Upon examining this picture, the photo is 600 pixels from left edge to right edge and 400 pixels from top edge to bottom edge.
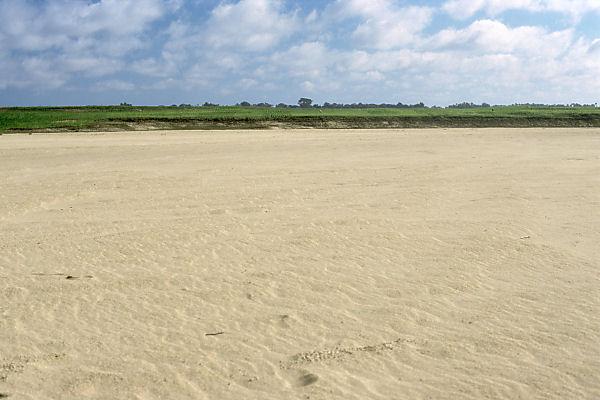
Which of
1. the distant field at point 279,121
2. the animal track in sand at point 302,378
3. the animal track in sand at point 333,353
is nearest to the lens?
the animal track in sand at point 302,378

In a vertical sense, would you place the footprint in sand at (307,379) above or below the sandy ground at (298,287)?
below

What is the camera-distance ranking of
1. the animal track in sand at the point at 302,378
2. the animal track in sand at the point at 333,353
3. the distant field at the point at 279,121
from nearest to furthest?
1. the animal track in sand at the point at 302,378
2. the animal track in sand at the point at 333,353
3. the distant field at the point at 279,121

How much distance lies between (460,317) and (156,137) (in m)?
22.8

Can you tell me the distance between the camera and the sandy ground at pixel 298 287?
470cm

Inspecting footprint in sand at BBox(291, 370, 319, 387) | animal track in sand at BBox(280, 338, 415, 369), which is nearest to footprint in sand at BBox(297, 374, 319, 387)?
footprint in sand at BBox(291, 370, 319, 387)

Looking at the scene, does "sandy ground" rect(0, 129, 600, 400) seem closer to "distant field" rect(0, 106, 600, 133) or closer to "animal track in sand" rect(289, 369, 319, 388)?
"animal track in sand" rect(289, 369, 319, 388)

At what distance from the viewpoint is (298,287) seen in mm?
6695

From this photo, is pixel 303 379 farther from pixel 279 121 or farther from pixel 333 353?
pixel 279 121

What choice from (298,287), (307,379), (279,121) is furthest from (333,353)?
(279,121)

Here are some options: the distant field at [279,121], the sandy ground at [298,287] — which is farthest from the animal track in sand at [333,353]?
the distant field at [279,121]

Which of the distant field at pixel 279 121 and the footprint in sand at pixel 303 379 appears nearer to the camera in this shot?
the footprint in sand at pixel 303 379

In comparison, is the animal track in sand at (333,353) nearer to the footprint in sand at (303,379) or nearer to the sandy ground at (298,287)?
the sandy ground at (298,287)

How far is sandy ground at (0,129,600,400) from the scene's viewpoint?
470 cm

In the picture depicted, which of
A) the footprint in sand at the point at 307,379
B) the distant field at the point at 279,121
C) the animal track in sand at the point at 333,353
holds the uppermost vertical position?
the distant field at the point at 279,121
